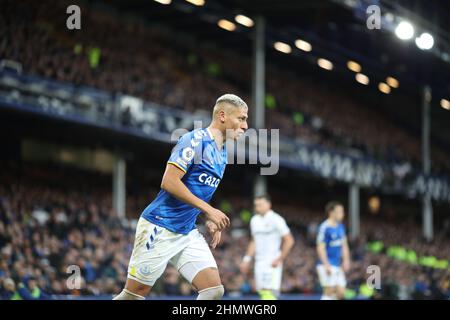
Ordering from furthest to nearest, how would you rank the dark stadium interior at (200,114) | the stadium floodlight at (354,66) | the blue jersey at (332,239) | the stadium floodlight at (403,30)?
1. the stadium floodlight at (354,66)
2. the stadium floodlight at (403,30)
3. the dark stadium interior at (200,114)
4. the blue jersey at (332,239)

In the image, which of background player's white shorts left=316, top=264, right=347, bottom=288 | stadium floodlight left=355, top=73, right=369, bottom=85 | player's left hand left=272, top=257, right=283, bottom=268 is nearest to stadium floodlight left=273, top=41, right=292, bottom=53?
stadium floodlight left=355, top=73, right=369, bottom=85

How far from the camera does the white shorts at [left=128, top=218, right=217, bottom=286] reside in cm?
809

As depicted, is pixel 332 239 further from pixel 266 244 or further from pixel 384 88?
pixel 384 88

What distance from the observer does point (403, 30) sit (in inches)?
1148

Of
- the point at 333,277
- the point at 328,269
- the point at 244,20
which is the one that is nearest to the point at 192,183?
the point at 328,269

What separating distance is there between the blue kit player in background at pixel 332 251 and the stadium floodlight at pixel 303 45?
20.6 metres

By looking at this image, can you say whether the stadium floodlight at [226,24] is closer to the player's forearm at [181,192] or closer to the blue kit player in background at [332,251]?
the blue kit player in background at [332,251]

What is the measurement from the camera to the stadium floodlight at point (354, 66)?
128ft

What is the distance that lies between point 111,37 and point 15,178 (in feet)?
24.5

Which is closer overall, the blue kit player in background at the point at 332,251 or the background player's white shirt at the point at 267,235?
the background player's white shirt at the point at 267,235

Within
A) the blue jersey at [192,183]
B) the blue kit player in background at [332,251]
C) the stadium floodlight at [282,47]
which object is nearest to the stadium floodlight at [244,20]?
the stadium floodlight at [282,47]

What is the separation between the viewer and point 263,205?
15.4 m
